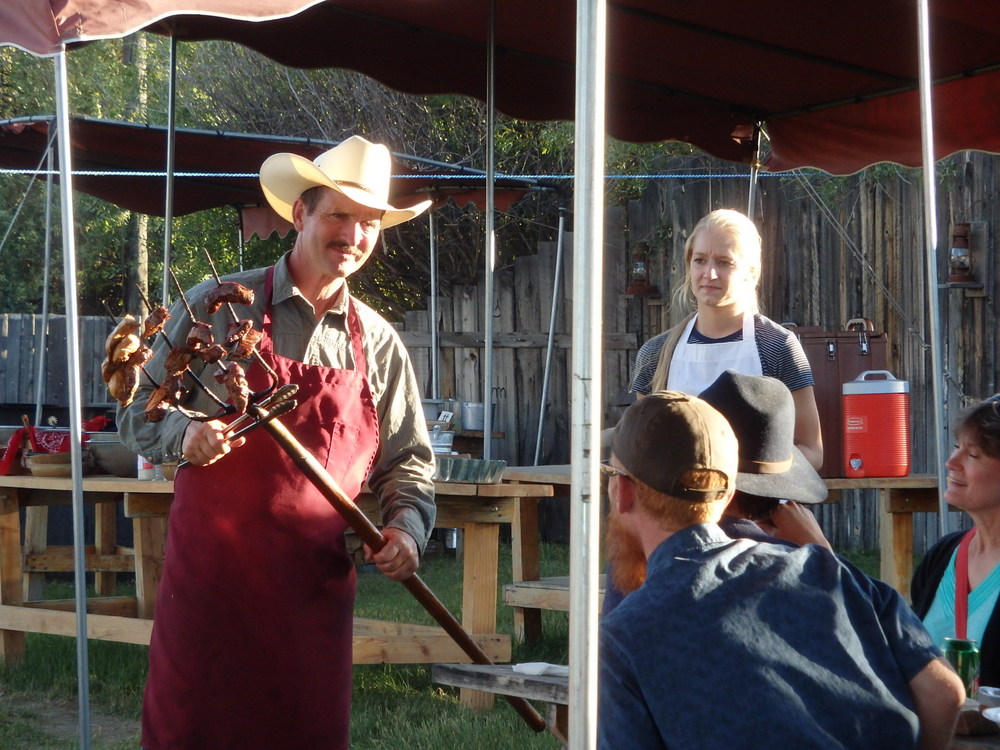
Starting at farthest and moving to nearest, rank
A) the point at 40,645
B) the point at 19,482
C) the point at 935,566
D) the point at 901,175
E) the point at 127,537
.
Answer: the point at 127,537
the point at 901,175
the point at 40,645
the point at 19,482
the point at 935,566

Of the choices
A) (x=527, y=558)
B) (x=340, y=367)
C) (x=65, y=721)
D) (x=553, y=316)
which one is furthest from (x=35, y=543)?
(x=340, y=367)

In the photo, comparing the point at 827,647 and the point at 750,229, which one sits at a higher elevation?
the point at 750,229

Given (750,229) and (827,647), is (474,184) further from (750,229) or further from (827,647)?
(827,647)

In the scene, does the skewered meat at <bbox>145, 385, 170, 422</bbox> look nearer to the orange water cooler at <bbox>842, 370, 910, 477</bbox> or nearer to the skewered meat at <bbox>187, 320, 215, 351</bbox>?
the skewered meat at <bbox>187, 320, 215, 351</bbox>

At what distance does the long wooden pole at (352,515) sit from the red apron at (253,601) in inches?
9.3

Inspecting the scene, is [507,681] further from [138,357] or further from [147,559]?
[147,559]

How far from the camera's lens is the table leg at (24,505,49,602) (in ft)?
22.1

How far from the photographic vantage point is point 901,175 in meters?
7.78

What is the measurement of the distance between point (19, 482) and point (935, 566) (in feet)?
13.0

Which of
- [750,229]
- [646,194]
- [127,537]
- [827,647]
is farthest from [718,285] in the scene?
[127,537]

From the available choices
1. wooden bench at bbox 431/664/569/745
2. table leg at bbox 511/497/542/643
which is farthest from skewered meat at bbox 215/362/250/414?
table leg at bbox 511/497/542/643

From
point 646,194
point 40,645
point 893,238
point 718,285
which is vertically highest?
point 646,194

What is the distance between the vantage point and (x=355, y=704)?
4.98 meters

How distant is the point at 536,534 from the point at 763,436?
3557 mm
